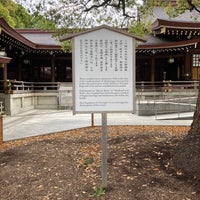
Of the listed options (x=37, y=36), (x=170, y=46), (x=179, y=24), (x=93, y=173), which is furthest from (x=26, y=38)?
(x=93, y=173)

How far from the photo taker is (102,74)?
4.11 meters

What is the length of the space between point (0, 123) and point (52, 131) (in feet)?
7.99

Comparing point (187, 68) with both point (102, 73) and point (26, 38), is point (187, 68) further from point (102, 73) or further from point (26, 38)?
point (102, 73)

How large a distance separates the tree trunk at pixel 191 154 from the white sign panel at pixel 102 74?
133cm

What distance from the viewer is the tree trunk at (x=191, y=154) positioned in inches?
179

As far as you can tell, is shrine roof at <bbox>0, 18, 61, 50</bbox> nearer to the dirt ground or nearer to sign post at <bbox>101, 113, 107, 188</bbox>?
the dirt ground

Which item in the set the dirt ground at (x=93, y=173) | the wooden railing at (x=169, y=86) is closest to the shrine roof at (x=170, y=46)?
the wooden railing at (x=169, y=86)

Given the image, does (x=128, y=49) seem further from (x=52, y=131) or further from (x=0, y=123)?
(x=52, y=131)

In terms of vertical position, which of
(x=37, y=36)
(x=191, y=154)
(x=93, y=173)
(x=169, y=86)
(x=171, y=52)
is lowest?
(x=93, y=173)

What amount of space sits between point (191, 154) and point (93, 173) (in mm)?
1581

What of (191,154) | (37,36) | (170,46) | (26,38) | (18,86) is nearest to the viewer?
(191,154)

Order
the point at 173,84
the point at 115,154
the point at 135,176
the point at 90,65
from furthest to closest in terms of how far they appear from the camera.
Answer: the point at 173,84, the point at 115,154, the point at 135,176, the point at 90,65

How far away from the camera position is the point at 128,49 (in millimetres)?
4148

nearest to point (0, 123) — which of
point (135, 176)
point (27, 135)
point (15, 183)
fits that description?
point (27, 135)
